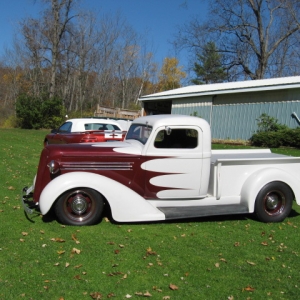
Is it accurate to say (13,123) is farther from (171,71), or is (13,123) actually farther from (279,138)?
(171,71)

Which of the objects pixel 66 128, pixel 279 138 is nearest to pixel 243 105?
pixel 279 138

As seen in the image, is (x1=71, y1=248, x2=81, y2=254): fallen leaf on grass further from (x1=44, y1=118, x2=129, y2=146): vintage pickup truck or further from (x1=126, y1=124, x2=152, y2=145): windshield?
(x1=44, y1=118, x2=129, y2=146): vintage pickup truck

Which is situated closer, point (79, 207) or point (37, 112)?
point (79, 207)

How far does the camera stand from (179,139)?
6.07 metres

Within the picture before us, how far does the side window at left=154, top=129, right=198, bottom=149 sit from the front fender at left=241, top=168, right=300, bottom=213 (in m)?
1.15

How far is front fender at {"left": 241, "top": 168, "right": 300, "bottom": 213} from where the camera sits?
19.9 feet

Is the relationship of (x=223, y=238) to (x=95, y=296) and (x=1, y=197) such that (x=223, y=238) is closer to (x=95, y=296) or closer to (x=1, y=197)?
(x=95, y=296)

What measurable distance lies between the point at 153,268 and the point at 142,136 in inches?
105

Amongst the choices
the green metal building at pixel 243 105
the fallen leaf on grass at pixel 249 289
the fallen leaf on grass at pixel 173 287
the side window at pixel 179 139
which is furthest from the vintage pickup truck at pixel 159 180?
the green metal building at pixel 243 105

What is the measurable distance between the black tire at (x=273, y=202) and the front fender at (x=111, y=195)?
178 cm

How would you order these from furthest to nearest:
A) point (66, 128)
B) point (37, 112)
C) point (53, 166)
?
point (37, 112) → point (66, 128) → point (53, 166)

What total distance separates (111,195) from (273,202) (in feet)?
9.46

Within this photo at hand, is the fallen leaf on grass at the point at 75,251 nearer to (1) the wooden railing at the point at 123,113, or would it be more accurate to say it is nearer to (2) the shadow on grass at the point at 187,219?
(2) the shadow on grass at the point at 187,219

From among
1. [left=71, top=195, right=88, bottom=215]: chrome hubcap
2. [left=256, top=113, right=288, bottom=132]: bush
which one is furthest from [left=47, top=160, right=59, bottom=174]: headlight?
[left=256, top=113, right=288, bottom=132]: bush
